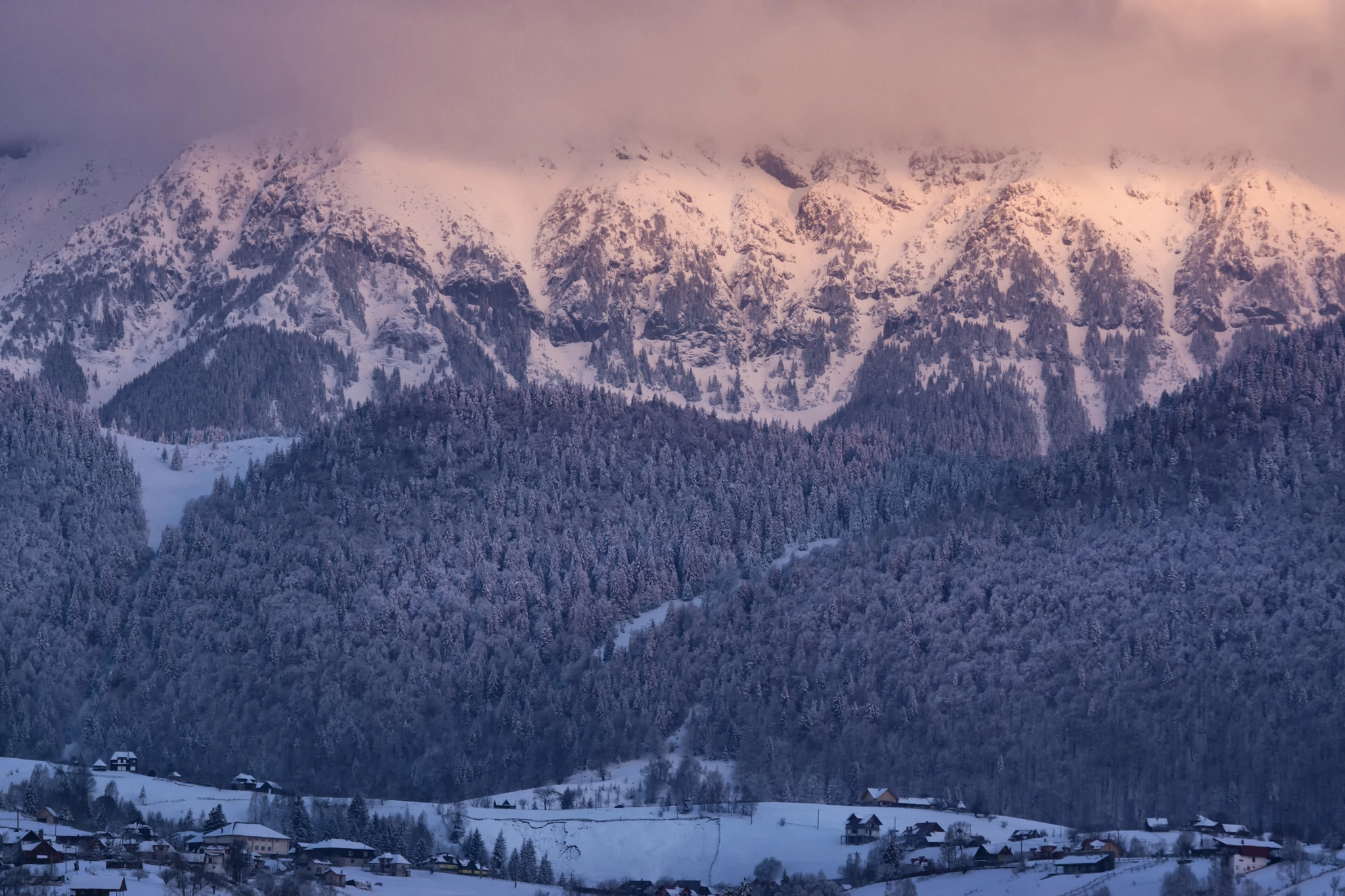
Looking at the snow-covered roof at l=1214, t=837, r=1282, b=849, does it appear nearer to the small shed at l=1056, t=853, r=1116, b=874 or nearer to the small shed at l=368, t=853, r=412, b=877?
the small shed at l=1056, t=853, r=1116, b=874

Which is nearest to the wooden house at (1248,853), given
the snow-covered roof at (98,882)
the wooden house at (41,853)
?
the snow-covered roof at (98,882)

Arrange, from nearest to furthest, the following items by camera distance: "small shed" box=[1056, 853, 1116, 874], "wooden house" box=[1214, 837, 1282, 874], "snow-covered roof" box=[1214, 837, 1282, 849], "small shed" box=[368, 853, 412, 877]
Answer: "wooden house" box=[1214, 837, 1282, 874] → "small shed" box=[1056, 853, 1116, 874] → "snow-covered roof" box=[1214, 837, 1282, 849] → "small shed" box=[368, 853, 412, 877]

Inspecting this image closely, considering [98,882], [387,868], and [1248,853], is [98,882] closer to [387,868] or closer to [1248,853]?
[387,868]

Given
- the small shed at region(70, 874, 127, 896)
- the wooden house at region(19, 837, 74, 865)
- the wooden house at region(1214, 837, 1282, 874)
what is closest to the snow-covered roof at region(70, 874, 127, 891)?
Result: the small shed at region(70, 874, 127, 896)

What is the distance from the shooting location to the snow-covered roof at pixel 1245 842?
18862 centimetres

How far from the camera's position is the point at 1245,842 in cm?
19125

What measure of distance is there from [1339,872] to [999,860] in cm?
3189

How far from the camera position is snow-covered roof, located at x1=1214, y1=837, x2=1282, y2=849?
7426 inches

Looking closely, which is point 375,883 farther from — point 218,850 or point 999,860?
point 999,860

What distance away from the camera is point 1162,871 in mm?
182250

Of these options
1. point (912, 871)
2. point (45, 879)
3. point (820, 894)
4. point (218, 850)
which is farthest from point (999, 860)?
point (45, 879)

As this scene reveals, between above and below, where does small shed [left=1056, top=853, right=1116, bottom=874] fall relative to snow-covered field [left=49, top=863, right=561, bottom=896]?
above

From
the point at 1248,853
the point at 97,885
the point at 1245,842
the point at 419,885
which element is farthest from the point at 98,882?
the point at 1245,842

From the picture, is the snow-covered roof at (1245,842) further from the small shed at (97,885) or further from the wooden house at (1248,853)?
the small shed at (97,885)
